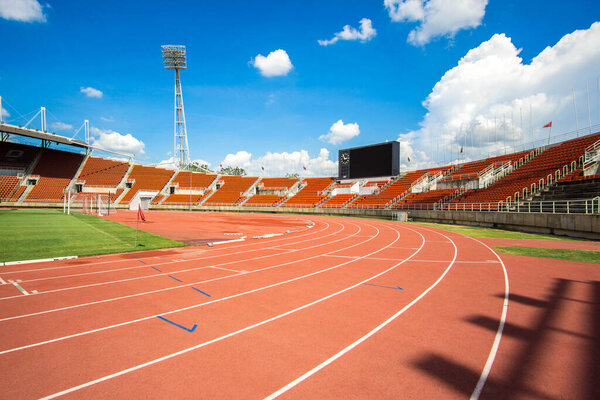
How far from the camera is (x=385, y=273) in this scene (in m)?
8.72

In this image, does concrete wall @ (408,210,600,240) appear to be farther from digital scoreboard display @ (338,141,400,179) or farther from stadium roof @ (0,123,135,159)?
stadium roof @ (0,123,135,159)

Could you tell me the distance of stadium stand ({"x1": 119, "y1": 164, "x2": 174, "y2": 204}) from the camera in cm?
5666

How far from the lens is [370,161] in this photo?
42.4 m

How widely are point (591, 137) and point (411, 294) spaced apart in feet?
110

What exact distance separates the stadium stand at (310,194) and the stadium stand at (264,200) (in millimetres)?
2340

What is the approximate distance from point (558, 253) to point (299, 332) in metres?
12.6

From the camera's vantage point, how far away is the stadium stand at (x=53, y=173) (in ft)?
157

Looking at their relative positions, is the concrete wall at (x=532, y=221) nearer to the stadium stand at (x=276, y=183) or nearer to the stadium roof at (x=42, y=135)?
the stadium stand at (x=276, y=183)

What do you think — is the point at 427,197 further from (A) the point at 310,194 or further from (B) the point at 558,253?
(B) the point at 558,253

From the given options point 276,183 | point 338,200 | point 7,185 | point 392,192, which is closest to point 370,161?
point 392,192

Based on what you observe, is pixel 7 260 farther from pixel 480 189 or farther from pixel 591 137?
pixel 591 137

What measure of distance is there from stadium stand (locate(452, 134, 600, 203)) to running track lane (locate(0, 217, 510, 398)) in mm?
22622

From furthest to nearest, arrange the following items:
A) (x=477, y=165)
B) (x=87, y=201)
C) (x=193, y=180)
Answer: (x=193, y=180), (x=87, y=201), (x=477, y=165)

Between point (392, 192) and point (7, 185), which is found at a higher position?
point (7, 185)
